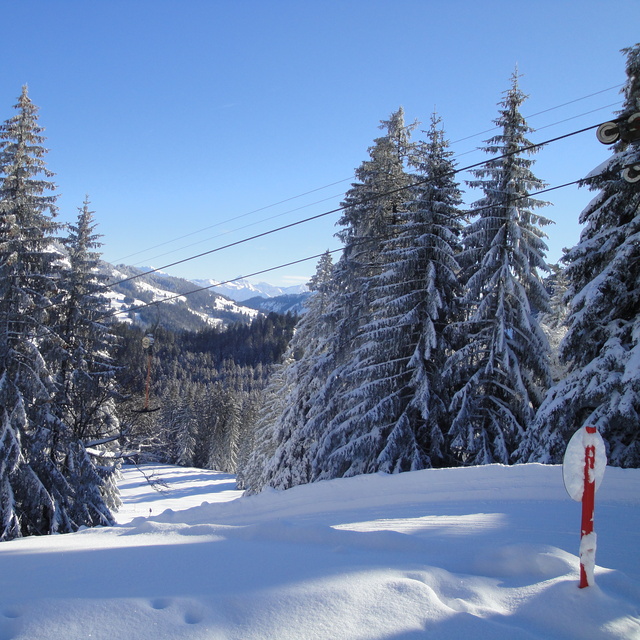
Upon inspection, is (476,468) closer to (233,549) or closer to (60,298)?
(233,549)

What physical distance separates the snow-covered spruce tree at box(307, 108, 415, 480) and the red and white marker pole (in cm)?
1172

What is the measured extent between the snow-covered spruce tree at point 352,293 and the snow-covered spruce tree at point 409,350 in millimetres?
161

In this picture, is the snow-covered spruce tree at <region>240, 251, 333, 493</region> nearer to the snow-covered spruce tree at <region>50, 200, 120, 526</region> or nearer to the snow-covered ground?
the snow-covered spruce tree at <region>50, 200, 120, 526</region>

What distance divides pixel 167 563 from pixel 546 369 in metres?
13.2

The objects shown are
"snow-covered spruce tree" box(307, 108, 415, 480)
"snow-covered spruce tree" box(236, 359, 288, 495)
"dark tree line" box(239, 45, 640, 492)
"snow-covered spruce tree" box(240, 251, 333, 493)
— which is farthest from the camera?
"snow-covered spruce tree" box(236, 359, 288, 495)

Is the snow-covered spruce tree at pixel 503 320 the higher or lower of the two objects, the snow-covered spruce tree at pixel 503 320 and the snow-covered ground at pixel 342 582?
the higher

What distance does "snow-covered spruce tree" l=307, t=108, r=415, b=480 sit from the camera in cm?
1537

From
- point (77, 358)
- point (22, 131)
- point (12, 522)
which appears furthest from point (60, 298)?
point (12, 522)

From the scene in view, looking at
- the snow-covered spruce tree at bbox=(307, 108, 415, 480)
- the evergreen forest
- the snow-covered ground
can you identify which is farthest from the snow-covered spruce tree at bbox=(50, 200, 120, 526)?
the snow-covered ground

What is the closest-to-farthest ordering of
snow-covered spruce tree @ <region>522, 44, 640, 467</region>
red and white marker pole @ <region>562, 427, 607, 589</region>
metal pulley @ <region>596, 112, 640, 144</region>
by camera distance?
red and white marker pole @ <region>562, 427, 607, 589</region> → metal pulley @ <region>596, 112, 640, 144</region> → snow-covered spruce tree @ <region>522, 44, 640, 467</region>

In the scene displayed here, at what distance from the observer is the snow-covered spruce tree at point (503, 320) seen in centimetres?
1379

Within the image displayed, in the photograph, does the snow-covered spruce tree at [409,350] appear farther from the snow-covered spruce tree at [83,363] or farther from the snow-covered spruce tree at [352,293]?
the snow-covered spruce tree at [83,363]

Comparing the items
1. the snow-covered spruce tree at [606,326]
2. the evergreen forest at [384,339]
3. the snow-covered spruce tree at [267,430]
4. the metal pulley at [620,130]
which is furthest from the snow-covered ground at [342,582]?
the snow-covered spruce tree at [267,430]

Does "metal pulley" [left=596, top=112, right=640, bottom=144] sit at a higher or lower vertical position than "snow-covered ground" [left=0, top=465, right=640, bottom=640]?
higher
